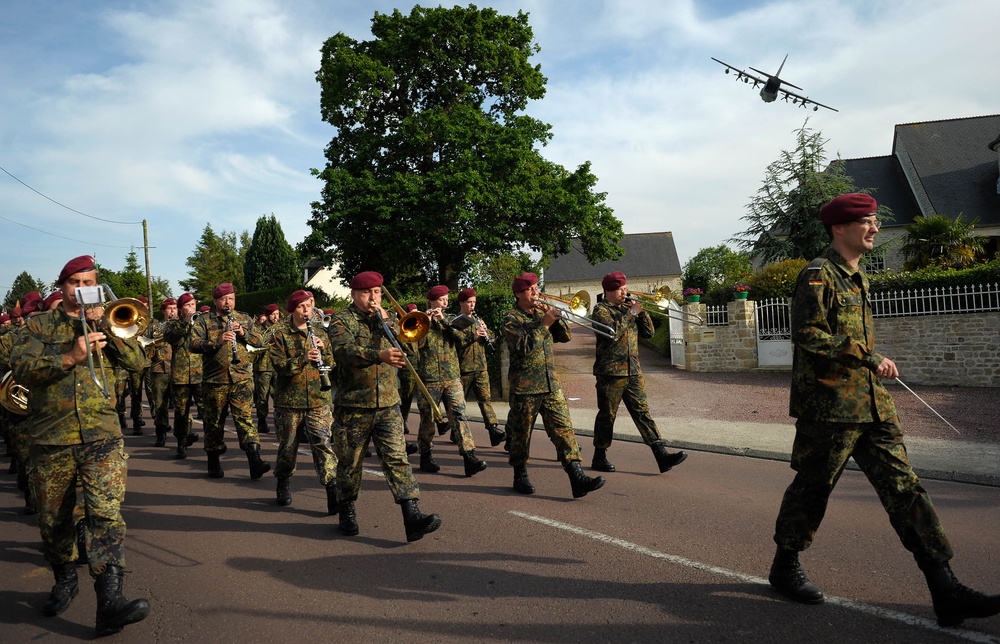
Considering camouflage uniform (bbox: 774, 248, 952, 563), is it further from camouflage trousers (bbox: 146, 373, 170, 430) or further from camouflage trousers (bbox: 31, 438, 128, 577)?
camouflage trousers (bbox: 146, 373, 170, 430)

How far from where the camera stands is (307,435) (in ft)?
21.6

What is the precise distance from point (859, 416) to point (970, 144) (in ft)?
131

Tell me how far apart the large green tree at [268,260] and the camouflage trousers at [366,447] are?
6040 cm

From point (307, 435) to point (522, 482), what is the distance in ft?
6.91

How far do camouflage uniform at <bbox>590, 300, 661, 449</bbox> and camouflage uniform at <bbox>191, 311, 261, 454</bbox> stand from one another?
13.0 ft

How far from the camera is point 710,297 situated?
66.8 ft

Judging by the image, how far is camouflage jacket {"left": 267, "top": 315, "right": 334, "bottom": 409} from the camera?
6.51 metres

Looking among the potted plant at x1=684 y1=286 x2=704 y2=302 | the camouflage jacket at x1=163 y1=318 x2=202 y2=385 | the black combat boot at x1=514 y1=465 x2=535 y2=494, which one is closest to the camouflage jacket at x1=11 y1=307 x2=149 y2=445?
the black combat boot at x1=514 y1=465 x2=535 y2=494

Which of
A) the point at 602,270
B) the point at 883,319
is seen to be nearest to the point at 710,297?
the point at 883,319

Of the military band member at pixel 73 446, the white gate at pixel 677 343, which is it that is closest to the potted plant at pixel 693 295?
the white gate at pixel 677 343

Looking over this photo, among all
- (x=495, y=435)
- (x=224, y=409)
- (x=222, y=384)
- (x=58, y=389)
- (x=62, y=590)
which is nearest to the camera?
(x=58, y=389)

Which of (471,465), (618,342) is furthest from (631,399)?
(471,465)

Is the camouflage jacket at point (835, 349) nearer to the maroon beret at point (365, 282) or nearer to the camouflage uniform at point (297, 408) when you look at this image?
the maroon beret at point (365, 282)

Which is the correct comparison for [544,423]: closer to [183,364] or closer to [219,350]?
[219,350]
